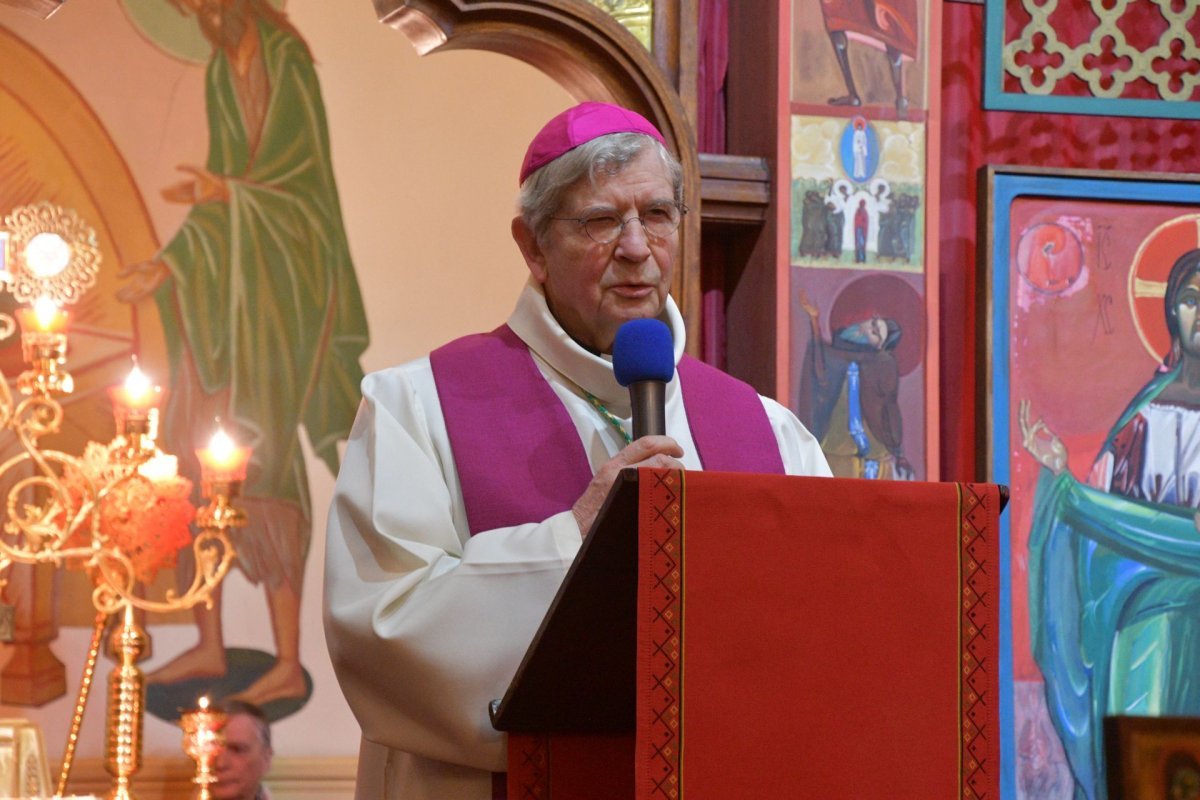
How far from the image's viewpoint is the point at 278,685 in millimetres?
7984

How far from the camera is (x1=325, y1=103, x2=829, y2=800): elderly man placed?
7.49 ft

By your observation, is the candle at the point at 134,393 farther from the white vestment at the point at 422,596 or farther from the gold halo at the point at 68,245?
the white vestment at the point at 422,596

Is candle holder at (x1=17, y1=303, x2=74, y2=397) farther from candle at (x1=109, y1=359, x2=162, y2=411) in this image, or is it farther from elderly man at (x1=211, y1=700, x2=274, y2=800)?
elderly man at (x1=211, y1=700, x2=274, y2=800)

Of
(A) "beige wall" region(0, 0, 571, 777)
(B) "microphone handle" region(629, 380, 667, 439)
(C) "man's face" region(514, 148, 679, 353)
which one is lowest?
(B) "microphone handle" region(629, 380, 667, 439)

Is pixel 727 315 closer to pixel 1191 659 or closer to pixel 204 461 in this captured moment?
pixel 1191 659

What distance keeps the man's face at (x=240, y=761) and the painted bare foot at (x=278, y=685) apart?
1.26 metres

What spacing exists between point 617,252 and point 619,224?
0.17 ft

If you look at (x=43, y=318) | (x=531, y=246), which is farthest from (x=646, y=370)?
(x=43, y=318)

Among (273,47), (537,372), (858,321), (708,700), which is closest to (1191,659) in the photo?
(858,321)

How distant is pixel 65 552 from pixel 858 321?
356 cm

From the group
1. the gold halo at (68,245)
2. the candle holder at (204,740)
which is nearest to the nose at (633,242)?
the candle holder at (204,740)

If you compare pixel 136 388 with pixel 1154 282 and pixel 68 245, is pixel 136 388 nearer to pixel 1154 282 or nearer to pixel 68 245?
pixel 68 245

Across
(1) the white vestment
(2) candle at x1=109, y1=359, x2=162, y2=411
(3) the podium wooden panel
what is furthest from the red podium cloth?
(2) candle at x1=109, y1=359, x2=162, y2=411

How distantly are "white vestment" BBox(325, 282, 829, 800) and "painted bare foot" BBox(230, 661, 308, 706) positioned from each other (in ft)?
17.9
